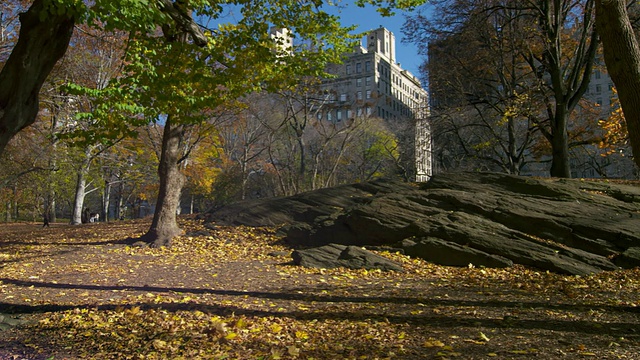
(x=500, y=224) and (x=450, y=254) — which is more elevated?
(x=500, y=224)

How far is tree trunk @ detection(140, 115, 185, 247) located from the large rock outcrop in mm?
3284

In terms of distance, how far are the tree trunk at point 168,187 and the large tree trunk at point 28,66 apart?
6.62m

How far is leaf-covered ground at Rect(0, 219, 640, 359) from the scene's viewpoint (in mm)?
4812

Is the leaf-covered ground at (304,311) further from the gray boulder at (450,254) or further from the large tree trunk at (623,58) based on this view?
the large tree trunk at (623,58)

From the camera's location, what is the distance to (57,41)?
630cm

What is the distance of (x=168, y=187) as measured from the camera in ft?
42.7

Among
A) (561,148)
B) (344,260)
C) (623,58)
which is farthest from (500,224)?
(561,148)

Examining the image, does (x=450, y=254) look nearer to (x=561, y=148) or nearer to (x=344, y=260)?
(x=344, y=260)

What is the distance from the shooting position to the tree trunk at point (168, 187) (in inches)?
→ 508

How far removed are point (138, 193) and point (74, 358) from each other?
4716 centimetres

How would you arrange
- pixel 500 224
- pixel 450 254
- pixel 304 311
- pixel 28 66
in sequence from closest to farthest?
1. pixel 28 66
2. pixel 304 311
3. pixel 450 254
4. pixel 500 224

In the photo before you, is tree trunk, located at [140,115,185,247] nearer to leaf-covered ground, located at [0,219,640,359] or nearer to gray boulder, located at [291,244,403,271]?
leaf-covered ground, located at [0,219,640,359]

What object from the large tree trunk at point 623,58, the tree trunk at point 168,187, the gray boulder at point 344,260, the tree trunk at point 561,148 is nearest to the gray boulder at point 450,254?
the gray boulder at point 344,260

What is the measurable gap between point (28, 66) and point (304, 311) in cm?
473
